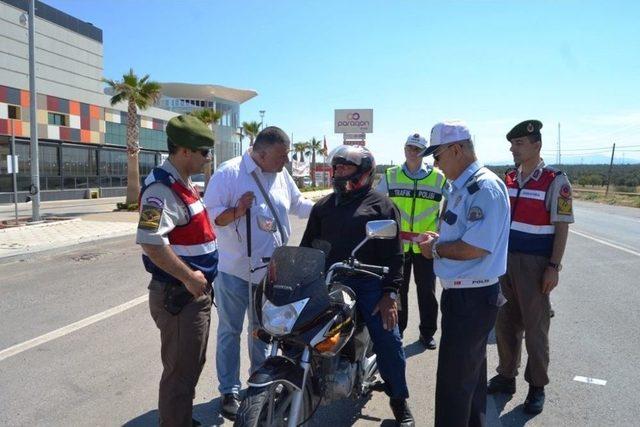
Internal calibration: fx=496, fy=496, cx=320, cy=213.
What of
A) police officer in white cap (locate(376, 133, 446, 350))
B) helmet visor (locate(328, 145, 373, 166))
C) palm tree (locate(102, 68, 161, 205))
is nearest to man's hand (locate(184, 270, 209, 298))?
helmet visor (locate(328, 145, 373, 166))

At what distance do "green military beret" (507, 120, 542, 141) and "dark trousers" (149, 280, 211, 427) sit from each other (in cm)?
261

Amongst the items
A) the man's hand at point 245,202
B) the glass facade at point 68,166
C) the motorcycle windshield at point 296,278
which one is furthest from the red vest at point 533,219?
the glass facade at point 68,166

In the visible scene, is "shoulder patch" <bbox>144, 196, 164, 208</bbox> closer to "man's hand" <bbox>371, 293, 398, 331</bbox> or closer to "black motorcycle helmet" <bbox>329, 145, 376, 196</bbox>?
"black motorcycle helmet" <bbox>329, 145, 376, 196</bbox>

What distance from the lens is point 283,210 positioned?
3.73 metres

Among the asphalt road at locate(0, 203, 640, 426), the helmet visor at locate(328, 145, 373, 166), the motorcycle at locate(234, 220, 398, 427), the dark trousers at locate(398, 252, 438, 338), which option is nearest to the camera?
the motorcycle at locate(234, 220, 398, 427)

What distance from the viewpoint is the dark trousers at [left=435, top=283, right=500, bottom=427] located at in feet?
9.14

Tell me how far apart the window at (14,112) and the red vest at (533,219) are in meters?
27.5

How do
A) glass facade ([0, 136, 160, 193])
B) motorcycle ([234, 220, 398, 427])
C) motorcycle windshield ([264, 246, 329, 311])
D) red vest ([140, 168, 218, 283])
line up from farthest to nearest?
glass facade ([0, 136, 160, 193]) < red vest ([140, 168, 218, 283]) < motorcycle windshield ([264, 246, 329, 311]) < motorcycle ([234, 220, 398, 427])

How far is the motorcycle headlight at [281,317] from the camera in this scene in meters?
2.43

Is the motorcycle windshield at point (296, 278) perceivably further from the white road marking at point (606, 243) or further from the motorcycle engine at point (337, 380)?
the white road marking at point (606, 243)

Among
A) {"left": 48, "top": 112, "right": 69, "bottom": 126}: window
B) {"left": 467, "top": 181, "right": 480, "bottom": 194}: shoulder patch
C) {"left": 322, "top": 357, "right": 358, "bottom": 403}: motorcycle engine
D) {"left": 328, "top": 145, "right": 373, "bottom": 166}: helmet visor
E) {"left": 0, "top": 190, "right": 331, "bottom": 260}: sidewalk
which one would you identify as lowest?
{"left": 0, "top": 190, "right": 331, "bottom": 260}: sidewalk

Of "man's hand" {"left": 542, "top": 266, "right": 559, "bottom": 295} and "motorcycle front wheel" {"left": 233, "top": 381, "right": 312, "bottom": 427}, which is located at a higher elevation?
"man's hand" {"left": 542, "top": 266, "right": 559, "bottom": 295}

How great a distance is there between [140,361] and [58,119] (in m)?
28.0

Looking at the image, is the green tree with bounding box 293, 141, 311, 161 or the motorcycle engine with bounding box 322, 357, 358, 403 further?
the green tree with bounding box 293, 141, 311, 161
